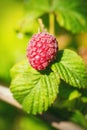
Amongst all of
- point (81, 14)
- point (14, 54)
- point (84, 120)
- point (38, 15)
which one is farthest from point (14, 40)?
point (84, 120)

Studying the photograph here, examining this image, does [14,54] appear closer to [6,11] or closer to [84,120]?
[6,11]

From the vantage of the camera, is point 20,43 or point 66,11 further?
point 20,43

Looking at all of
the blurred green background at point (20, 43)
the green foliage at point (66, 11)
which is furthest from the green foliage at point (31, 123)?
the green foliage at point (66, 11)

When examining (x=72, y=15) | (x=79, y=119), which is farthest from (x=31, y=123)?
(x=72, y=15)

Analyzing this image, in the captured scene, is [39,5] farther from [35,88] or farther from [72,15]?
[35,88]

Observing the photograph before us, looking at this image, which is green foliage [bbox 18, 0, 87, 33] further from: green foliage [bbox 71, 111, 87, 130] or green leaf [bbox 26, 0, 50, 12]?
green foliage [bbox 71, 111, 87, 130]
